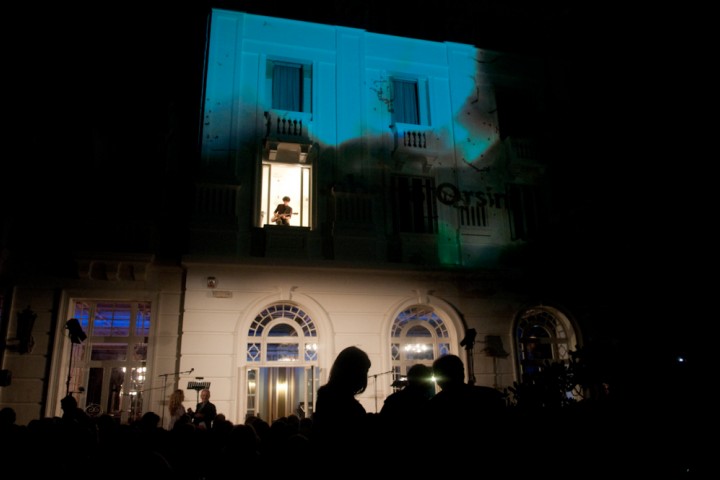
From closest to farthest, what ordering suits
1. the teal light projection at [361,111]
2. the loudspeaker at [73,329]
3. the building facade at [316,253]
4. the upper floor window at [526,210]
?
the loudspeaker at [73,329]
the building facade at [316,253]
the teal light projection at [361,111]
the upper floor window at [526,210]

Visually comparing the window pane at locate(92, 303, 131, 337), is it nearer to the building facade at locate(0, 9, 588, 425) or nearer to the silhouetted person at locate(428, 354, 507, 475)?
the building facade at locate(0, 9, 588, 425)

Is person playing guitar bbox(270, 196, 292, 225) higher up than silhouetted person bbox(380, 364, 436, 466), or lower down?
higher up

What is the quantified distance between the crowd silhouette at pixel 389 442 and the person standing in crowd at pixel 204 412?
410 cm

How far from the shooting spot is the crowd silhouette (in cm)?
297

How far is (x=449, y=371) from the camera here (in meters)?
3.47

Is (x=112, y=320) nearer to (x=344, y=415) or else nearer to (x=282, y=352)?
(x=282, y=352)

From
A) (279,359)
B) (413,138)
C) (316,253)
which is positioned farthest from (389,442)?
(413,138)

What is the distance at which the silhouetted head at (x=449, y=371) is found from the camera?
338 centimetres

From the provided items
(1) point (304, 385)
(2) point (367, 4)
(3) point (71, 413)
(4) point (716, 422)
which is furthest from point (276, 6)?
(4) point (716, 422)

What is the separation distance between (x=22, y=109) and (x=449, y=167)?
11.2 metres

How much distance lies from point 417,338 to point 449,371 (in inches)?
390

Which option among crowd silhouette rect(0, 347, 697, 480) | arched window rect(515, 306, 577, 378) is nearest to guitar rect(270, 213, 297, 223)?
arched window rect(515, 306, 577, 378)

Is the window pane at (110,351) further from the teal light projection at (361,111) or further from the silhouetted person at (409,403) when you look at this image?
the silhouetted person at (409,403)

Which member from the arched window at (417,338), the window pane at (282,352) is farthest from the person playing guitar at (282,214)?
the arched window at (417,338)
